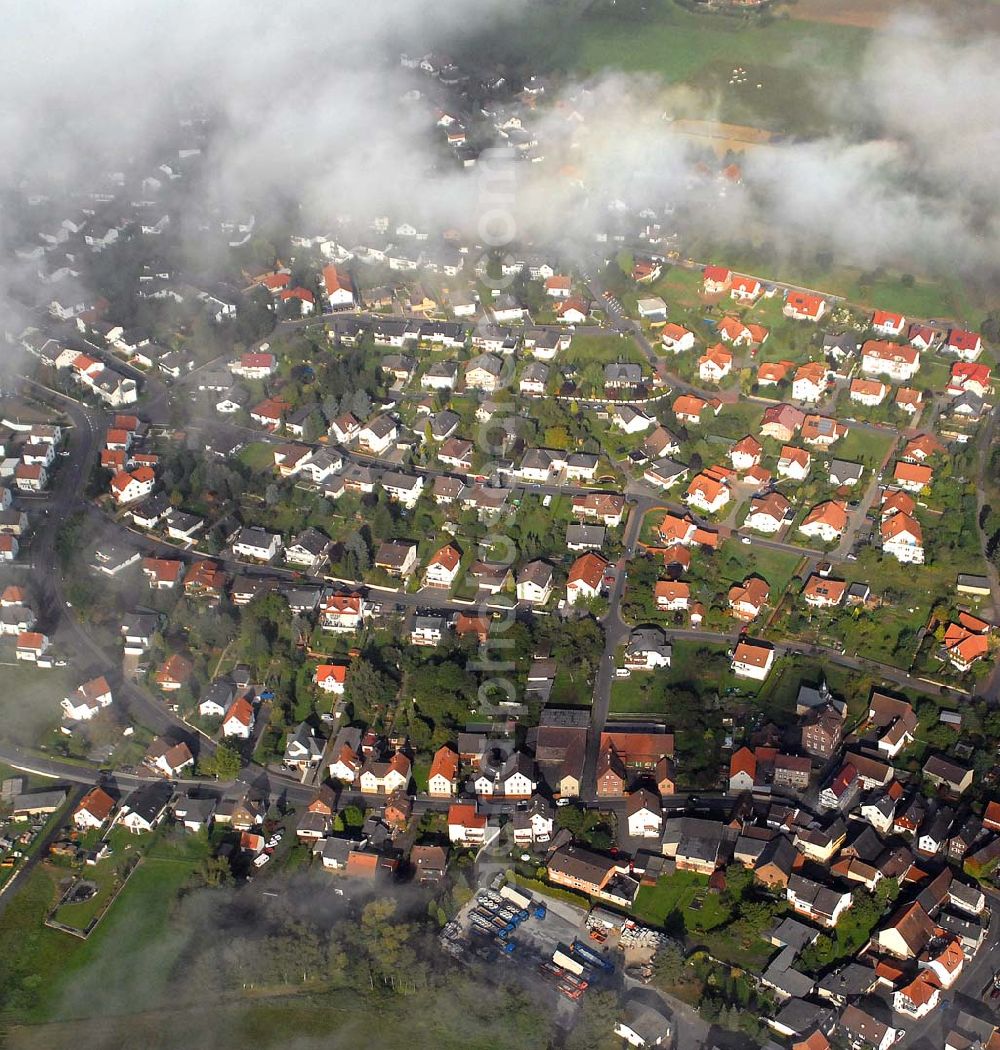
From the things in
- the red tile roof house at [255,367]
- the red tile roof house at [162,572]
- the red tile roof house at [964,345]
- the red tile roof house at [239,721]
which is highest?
the red tile roof house at [964,345]

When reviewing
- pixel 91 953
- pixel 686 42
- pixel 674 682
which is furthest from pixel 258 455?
pixel 686 42

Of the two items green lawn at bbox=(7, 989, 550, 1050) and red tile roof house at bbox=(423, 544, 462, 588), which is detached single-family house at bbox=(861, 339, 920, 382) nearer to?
red tile roof house at bbox=(423, 544, 462, 588)

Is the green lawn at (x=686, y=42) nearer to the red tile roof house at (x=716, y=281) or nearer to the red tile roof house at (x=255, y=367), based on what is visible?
the red tile roof house at (x=716, y=281)

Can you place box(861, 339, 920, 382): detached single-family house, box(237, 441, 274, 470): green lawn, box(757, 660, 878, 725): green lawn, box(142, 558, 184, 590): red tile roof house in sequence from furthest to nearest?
box(861, 339, 920, 382): detached single-family house → box(237, 441, 274, 470): green lawn → box(142, 558, 184, 590): red tile roof house → box(757, 660, 878, 725): green lawn

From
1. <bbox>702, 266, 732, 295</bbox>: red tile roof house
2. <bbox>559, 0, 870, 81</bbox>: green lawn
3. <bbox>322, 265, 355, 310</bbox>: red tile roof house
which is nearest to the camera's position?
<bbox>702, 266, 732, 295</bbox>: red tile roof house

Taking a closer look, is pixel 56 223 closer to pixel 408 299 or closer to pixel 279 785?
pixel 408 299

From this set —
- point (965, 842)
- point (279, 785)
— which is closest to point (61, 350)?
point (279, 785)

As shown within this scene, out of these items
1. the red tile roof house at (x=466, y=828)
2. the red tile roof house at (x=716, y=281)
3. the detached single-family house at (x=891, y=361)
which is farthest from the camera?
the red tile roof house at (x=716, y=281)

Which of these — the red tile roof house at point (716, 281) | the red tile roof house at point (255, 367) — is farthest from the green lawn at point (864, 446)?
the red tile roof house at point (255, 367)

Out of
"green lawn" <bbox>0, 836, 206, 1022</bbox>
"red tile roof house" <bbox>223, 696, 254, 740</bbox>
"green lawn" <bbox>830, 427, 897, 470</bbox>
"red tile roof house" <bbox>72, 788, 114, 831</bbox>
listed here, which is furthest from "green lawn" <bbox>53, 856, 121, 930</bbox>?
"green lawn" <bbox>830, 427, 897, 470</bbox>

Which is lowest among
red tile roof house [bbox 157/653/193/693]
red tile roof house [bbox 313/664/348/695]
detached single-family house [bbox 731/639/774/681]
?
red tile roof house [bbox 157/653/193/693]
